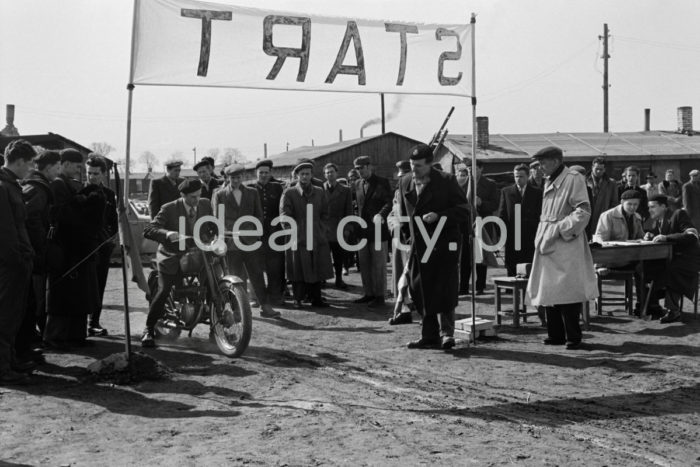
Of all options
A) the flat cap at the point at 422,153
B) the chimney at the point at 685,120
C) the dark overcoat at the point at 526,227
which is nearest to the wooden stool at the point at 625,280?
the dark overcoat at the point at 526,227

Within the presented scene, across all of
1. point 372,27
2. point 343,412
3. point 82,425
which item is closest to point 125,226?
point 82,425

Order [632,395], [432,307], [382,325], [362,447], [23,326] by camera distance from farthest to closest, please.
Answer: [382,325]
[432,307]
[23,326]
[632,395]
[362,447]

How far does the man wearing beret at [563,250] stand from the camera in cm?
770

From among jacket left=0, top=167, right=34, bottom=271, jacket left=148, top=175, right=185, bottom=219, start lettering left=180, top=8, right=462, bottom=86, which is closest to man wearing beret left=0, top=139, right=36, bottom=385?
jacket left=0, top=167, right=34, bottom=271

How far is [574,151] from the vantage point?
1305 inches

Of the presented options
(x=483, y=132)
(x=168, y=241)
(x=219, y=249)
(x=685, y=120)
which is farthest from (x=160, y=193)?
(x=685, y=120)

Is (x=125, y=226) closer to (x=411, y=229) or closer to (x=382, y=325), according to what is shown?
(x=411, y=229)

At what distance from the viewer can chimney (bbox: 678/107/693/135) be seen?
129 feet

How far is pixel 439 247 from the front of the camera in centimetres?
790

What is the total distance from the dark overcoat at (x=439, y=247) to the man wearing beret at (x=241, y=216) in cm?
307

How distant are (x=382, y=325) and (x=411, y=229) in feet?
6.80

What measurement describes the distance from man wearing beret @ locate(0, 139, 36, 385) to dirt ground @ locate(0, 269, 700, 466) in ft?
1.15

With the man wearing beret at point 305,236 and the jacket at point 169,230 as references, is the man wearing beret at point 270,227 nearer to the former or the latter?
the man wearing beret at point 305,236

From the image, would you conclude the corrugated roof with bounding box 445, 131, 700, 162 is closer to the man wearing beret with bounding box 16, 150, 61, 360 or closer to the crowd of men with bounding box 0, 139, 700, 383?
the crowd of men with bounding box 0, 139, 700, 383
